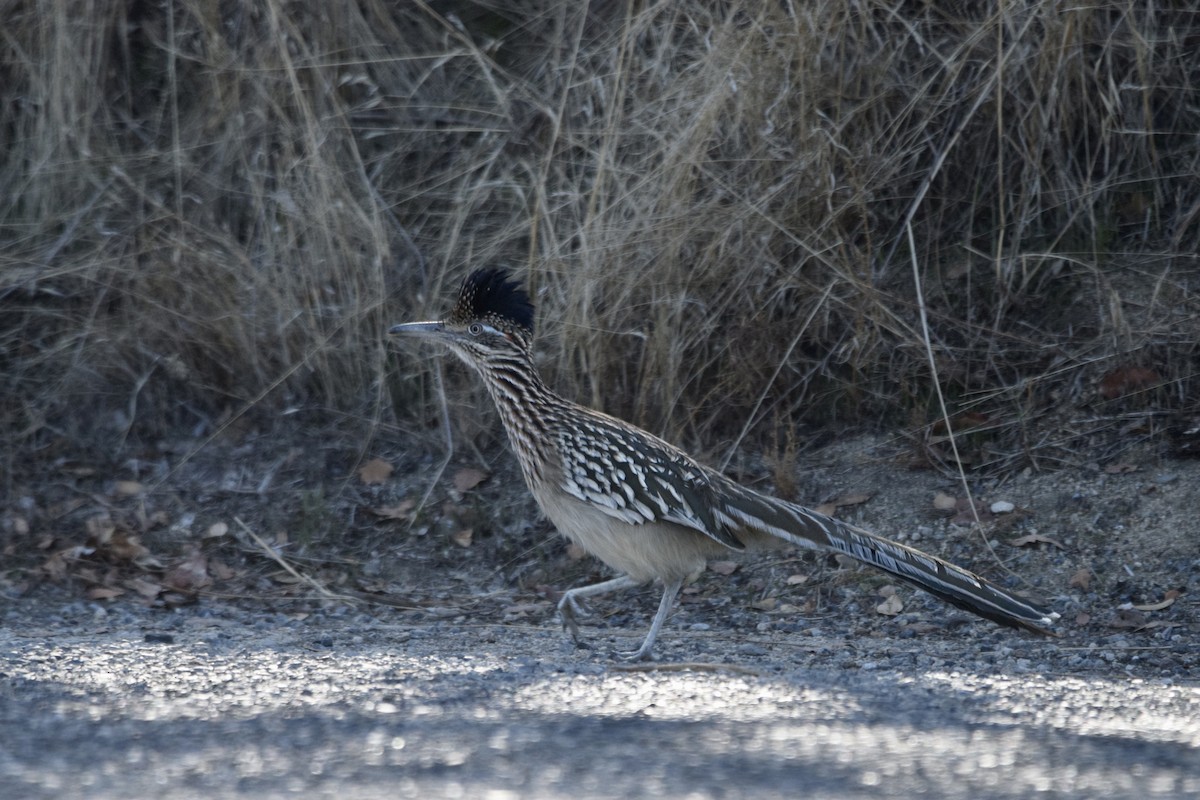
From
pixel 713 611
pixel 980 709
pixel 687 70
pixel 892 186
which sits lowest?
pixel 713 611

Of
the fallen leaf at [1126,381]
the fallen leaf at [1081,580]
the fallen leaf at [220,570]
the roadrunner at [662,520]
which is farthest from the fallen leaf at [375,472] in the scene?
the fallen leaf at [1126,381]

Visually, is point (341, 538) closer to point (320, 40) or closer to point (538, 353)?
point (538, 353)

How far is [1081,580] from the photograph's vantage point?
21.0ft

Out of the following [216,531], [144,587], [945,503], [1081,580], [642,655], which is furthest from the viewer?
[216,531]

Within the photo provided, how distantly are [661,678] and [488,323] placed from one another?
1.97 metres

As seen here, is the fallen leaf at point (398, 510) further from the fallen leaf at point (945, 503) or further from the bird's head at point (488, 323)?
the fallen leaf at point (945, 503)

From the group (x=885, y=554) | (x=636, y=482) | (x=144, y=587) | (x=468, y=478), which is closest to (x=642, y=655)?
(x=636, y=482)

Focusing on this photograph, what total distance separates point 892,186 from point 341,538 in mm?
3453

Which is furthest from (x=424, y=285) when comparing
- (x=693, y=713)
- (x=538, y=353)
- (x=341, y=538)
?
(x=693, y=713)

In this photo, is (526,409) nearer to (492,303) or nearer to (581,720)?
(492,303)

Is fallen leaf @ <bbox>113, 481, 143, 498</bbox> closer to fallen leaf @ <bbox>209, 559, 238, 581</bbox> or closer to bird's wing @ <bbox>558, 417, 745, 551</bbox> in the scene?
fallen leaf @ <bbox>209, 559, 238, 581</bbox>

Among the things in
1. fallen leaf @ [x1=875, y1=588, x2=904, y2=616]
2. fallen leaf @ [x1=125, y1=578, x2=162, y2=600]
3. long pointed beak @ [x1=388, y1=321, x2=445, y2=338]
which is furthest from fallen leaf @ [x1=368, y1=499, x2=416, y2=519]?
fallen leaf @ [x1=875, y1=588, x2=904, y2=616]

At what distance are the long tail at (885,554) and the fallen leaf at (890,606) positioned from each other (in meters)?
0.75

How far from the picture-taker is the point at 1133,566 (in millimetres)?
6449
